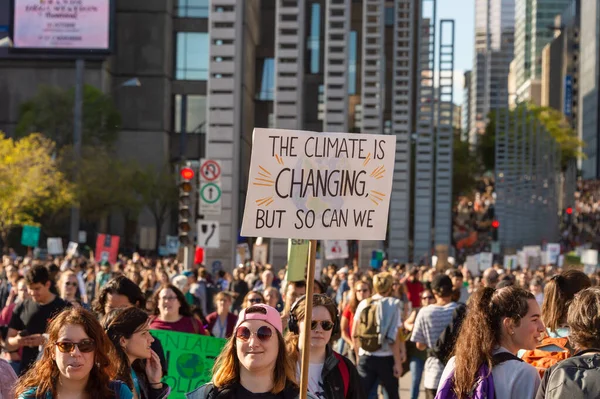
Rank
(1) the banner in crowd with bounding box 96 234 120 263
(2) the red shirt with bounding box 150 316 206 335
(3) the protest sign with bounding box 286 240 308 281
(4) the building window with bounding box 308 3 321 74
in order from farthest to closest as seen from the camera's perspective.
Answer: (4) the building window with bounding box 308 3 321 74, (1) the banner in crowd with bounding box 96 234 120 263, (3) the protest sign with bounding box 286 240 308 281, (2) the red shirt with bounding box 150 316 206 335

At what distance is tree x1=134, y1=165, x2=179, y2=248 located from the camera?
70.5 m

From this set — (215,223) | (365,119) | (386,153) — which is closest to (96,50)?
(365,119)

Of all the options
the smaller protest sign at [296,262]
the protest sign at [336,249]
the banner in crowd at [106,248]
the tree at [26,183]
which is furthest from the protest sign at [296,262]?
the tree at [26,183]

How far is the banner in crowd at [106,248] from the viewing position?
121 ft

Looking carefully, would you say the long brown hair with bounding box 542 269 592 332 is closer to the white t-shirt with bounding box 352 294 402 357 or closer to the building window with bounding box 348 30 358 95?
the white t-shirt with bounding box 352 294 402 357

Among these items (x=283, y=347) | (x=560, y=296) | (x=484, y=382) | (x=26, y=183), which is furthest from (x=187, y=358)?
(x=26, y=183)

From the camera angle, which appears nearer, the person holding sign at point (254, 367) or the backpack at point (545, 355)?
the person holding sign at point (254, 367)

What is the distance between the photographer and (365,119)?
49594 millimetres

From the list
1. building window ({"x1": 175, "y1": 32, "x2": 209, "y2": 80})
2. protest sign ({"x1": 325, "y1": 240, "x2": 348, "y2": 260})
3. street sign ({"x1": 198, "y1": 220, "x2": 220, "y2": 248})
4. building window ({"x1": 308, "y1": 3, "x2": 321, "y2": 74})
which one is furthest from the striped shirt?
building window ({"x1": 175, "y1": 32, "x2": 209, "y2": 80})

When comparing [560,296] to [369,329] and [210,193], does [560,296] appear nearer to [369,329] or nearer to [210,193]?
[369,329]

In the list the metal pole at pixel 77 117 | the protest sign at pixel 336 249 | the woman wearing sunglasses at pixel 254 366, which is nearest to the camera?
the woman wearing sunglasses at pixel 254 366

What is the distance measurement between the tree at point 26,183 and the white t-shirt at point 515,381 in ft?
153

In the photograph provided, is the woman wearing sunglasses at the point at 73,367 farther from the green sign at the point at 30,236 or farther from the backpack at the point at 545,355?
the green sign at the point at 30,236

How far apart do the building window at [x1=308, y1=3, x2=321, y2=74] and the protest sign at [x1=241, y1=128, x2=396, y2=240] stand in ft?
A: 244
